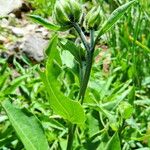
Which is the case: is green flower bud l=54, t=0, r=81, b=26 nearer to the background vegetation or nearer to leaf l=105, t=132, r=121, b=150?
the background vegetation

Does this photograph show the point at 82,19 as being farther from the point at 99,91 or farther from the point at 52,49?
the point at 99,91

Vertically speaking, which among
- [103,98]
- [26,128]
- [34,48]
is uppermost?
[26,128]

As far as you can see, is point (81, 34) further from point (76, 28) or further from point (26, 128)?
point (26, 128)

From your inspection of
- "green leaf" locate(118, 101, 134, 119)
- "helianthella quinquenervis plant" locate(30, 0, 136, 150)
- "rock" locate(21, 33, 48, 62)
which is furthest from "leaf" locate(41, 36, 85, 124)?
"rock" locate(21, 33, 48, 62)

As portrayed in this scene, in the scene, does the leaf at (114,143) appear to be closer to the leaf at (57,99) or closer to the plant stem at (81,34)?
the leaf at (57,99)

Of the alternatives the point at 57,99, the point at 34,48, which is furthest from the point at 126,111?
the point at 34,48

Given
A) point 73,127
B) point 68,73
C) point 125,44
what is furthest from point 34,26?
point 73,127

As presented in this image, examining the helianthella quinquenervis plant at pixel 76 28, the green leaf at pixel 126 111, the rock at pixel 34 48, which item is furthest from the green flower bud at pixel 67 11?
the rock at pixel 34 48
